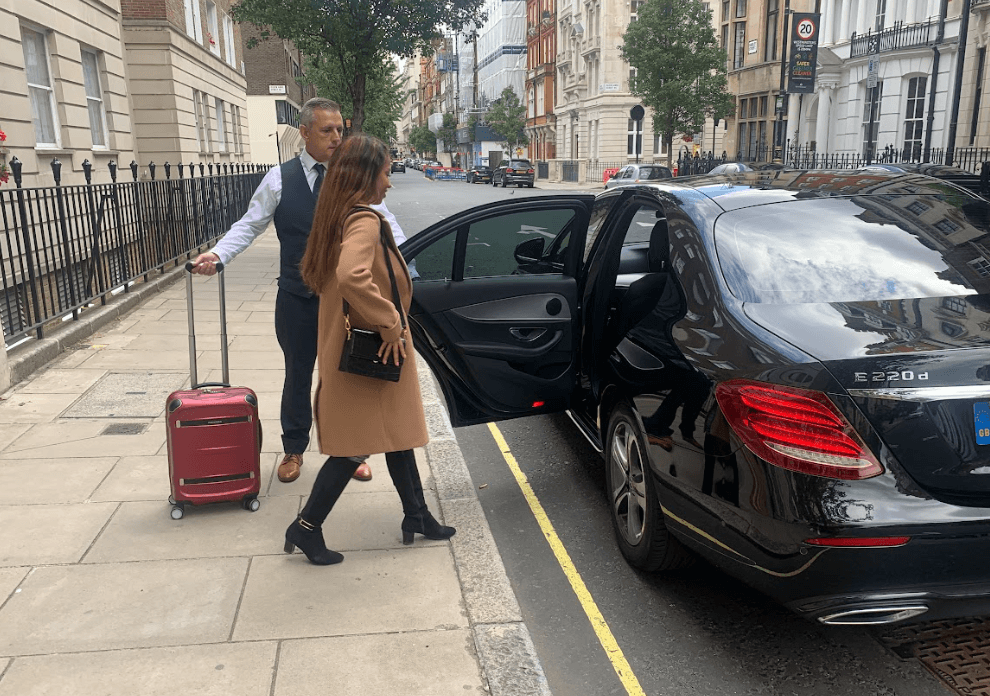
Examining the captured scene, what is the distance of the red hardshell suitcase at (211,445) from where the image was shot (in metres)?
4.07

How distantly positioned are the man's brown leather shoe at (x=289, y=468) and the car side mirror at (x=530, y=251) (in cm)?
176

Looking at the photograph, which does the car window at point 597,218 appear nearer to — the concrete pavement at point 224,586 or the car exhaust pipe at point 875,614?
the concrete pavement at point 224,586

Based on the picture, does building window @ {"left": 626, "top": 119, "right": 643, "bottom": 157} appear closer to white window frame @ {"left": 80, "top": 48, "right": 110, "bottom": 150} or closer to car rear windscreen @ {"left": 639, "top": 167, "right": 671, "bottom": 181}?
car rear windscreen @ {"left": 639, "top": 167, "right": 671, "bottom": 181}

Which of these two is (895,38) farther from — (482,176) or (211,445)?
(482,176)

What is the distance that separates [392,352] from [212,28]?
96.7 ft

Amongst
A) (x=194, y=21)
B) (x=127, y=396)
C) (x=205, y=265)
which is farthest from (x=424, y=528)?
(x=194, y=21)

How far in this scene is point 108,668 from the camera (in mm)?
2992

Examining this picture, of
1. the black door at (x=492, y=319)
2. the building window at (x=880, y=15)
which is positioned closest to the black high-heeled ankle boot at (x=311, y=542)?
the black door at (x=492, y=319)

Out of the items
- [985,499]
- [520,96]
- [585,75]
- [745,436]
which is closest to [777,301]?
[745,436]

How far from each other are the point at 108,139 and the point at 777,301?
18.3 meters

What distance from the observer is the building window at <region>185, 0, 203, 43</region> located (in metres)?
25.1

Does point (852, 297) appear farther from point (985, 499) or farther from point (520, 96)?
point (520, 96)

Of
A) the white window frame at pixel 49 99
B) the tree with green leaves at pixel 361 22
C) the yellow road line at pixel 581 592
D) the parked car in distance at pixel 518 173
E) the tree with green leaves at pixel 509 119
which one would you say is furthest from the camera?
the tree with green leaves at pixel 509 119

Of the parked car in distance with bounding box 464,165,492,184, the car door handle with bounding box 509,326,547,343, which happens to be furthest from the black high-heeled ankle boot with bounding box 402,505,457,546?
the parked car in distance with bounding box 464,165,492,184
